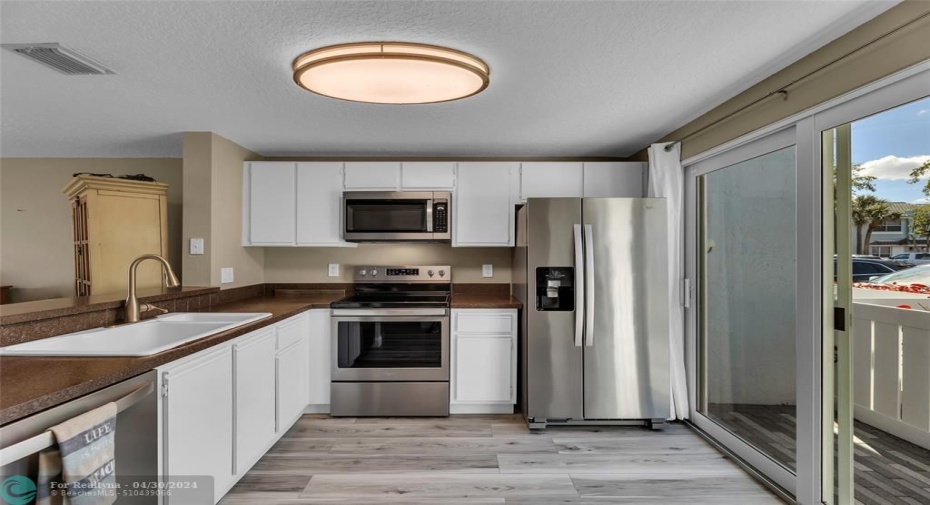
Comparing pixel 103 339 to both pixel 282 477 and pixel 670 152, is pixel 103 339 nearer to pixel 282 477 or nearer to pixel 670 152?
pixel 282 477

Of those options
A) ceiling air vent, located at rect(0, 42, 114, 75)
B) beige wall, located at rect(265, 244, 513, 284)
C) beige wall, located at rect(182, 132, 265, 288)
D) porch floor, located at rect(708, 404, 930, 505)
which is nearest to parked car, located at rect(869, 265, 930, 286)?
porch floor, located at rect(708, 404, 930, 505)

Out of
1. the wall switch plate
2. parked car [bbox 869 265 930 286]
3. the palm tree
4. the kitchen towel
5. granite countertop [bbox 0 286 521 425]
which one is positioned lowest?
the kitchen towel

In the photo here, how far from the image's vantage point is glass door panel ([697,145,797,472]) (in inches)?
88.9

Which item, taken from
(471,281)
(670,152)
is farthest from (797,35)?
(471,281)

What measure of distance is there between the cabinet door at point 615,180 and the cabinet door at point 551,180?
91 mm

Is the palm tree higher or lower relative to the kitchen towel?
higher

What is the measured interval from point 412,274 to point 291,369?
1300 mm

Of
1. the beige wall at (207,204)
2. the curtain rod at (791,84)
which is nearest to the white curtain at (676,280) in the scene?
the curtain rod at (791,84)

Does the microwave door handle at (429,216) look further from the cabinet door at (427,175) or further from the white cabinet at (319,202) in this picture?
the white cabinet at (319,202)

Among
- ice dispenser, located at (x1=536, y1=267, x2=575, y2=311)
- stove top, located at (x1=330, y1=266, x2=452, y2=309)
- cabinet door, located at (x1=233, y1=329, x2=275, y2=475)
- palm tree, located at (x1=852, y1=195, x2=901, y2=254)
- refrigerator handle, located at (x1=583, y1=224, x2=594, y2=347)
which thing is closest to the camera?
palm tree, located at (x1=852, y1=195, x2=901, y2=254)

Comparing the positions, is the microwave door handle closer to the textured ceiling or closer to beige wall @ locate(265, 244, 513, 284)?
beige wall @ locate(265, 244, 513, 284)

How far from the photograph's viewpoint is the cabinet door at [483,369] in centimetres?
334

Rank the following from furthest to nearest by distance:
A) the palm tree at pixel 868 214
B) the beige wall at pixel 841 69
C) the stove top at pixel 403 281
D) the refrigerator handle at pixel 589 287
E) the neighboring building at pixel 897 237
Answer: the stove top at pixel 403 281
the refrigerator handle at pixel 589 287
the palm tree at pixel 868 214
the neighboring building at pixel 897 237
the beige wall at pixel 841 69

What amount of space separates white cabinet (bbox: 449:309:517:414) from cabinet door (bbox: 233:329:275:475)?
130 cm
